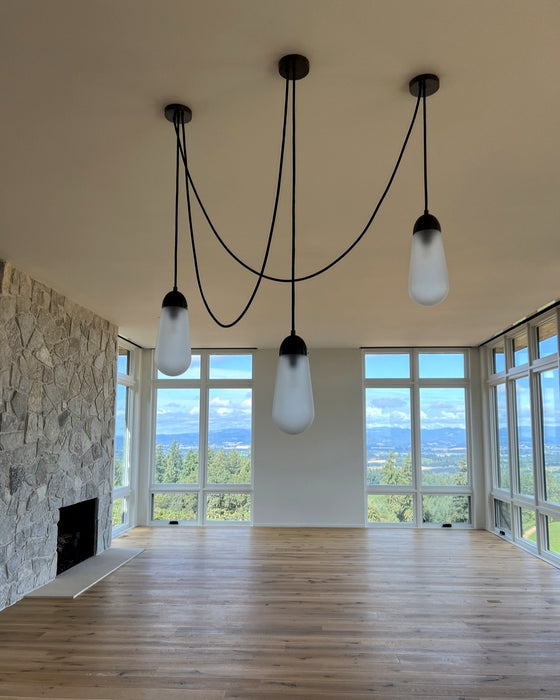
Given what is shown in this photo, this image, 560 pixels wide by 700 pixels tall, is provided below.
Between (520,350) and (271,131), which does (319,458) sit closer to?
(520,350)

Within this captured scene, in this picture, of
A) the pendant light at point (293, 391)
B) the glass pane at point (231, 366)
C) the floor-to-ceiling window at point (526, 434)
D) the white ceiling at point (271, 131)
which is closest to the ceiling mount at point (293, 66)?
the white ceiling at point (271, 131)

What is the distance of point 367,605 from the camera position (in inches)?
186

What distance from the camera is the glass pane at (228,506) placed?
28.6 feet

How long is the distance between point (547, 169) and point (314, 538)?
6039 millimetres

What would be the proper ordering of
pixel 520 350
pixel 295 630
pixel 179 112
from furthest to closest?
1. pixel 520 350
2. pixel 295 630
3. pixel 179 112

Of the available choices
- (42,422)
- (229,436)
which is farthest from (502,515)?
(42,422)

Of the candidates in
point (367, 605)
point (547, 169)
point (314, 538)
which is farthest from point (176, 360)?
point (314, 538)

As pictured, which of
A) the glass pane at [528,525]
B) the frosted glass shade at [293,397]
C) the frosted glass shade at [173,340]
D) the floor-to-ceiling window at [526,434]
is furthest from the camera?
the glass pane at [528,525]

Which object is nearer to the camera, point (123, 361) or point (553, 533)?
point (553, 533)

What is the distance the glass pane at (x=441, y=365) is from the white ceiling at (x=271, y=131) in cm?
417

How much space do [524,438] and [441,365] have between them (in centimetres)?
209

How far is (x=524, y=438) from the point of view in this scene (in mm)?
7113

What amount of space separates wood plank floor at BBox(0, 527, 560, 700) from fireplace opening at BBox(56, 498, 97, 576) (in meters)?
0.58

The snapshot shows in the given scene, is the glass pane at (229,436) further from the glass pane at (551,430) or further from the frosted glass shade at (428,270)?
the frosted glass shade at (428,270)
